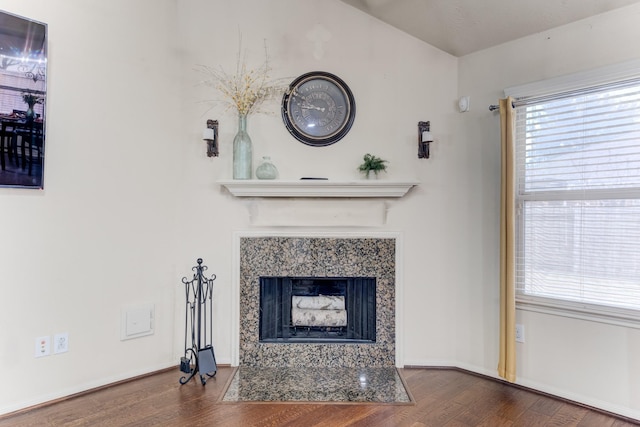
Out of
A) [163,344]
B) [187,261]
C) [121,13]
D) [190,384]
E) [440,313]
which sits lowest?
[190,384]

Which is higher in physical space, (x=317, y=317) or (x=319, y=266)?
(x=319, y=266)

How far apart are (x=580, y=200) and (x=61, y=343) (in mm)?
3435

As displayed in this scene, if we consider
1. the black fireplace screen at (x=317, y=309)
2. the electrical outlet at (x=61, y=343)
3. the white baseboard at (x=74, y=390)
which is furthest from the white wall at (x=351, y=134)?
the electrical outlet at (x=61, y=343)

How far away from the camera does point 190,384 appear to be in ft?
7.67

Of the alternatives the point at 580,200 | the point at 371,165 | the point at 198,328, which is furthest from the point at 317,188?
the point at 580,200

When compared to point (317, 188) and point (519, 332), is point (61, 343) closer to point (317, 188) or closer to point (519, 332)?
point (317, 188)

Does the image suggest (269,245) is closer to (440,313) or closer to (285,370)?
(285,370)

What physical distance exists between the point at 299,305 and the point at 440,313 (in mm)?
1125

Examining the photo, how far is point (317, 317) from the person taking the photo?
2762mm

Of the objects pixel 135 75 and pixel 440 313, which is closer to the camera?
pixel 135 75

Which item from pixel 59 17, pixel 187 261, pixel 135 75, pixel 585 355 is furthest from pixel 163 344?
pixel 585 355

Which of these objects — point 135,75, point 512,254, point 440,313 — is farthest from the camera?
point 440,313

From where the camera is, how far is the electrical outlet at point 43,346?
2.04 metres

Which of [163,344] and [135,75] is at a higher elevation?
[135,75]
